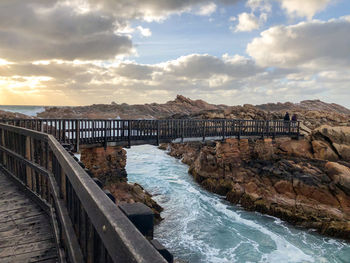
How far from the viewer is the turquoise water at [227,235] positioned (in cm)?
1400

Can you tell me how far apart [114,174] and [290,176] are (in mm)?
14364

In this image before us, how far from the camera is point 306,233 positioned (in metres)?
16.9

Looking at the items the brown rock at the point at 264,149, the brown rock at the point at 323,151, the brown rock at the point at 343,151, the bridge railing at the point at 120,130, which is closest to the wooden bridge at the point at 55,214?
the bridge railing at the point at 120,130

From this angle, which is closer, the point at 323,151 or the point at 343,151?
the point at 343,151

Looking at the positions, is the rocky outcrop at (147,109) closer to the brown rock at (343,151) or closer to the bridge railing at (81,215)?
the brown rock at (343,151)

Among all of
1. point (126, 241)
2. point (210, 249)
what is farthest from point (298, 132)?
point (126, 241)

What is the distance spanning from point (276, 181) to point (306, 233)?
5.12 meters

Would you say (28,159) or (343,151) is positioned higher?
(28,159)

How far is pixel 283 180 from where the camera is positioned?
68.3 feet

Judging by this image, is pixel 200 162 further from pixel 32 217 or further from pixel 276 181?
pixel 32 217

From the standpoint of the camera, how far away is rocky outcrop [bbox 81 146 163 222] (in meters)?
17.3

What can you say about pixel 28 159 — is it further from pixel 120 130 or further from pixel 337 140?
pixel 337 140

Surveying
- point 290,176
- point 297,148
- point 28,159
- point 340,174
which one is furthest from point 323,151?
point 28,159

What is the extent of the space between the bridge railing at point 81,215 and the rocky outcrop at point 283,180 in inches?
715
